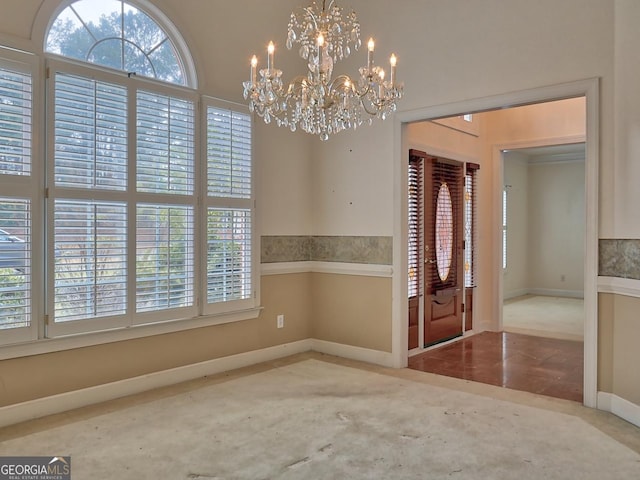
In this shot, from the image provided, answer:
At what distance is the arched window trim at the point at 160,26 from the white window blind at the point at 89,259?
42.2 inches

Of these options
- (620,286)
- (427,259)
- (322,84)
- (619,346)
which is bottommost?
(619,346)

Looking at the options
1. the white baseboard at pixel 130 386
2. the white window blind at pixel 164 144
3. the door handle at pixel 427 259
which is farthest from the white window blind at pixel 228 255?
the door handle at pixel 427 259

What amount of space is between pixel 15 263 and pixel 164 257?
3.49 feet

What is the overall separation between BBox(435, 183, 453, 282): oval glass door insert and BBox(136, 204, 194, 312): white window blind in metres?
2.82

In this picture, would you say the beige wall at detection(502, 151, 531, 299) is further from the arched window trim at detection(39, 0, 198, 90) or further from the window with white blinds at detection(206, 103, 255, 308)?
the arched window trim at detection(39, 0, 198, 90)

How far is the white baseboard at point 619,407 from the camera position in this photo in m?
3.28

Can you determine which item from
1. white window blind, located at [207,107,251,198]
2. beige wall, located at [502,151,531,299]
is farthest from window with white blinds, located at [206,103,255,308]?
beige wall, located at [502,151,531,299]

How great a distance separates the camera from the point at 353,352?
5.02 meters

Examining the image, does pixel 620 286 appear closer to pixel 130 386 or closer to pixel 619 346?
pixel 619 346

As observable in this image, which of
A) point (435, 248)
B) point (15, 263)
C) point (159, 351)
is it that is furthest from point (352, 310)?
point (15, 263)

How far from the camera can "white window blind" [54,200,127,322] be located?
3.38 meters

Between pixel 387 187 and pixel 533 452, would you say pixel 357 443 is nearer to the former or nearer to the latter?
pixel 533 452

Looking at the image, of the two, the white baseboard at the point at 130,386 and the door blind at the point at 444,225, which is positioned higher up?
the door blind at the point at 444,225

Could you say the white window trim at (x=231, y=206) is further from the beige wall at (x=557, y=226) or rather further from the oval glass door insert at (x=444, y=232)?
the beige wall at (x=557, y=226)
